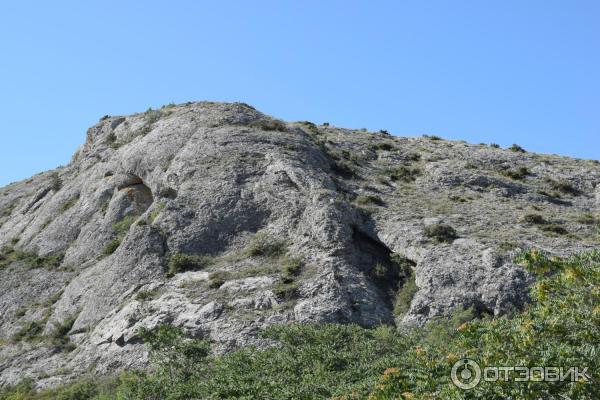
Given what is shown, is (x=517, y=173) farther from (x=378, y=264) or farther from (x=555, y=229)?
(x=378, y=264)

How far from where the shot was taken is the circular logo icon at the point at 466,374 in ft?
62.1

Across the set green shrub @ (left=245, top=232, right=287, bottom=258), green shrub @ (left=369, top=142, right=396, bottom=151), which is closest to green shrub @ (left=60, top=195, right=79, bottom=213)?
green shrub @ (left=245, top=232, right=287, bottom=258)

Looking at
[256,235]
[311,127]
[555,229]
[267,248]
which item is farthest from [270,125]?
[555,229]

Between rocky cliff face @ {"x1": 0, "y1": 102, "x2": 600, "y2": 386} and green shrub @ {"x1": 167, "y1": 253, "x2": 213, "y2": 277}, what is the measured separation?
0.09 metres

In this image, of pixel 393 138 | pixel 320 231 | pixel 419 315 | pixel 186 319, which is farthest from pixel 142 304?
pixel 393 138

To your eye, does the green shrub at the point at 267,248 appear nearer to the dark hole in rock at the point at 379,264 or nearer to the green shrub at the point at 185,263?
the green shrub at the point at 185,263

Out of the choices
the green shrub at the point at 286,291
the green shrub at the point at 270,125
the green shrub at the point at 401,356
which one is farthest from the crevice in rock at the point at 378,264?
the green shrub at the point at 270,125

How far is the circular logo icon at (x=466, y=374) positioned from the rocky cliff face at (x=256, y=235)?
57.9 ft

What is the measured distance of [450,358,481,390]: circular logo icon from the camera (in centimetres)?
1892

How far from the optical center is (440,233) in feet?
143

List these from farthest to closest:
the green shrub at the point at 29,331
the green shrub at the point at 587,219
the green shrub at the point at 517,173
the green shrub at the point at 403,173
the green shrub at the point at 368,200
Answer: the green shrub at the point at 517,173, the green shrub at the point at 403,173, the green shrub at the point at 368,200, the green shrub at the point at 587,219, the green shrub at the point at 29,331

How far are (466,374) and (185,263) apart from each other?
27192 millimetres

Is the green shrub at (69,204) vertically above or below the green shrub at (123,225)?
above

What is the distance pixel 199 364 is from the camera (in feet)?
111
